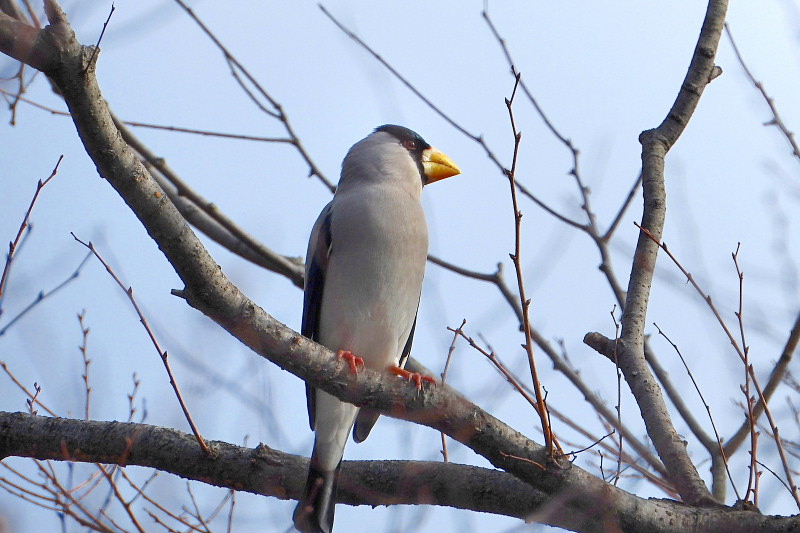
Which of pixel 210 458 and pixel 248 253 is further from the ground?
pixel 248 253

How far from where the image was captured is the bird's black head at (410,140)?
6.31 m

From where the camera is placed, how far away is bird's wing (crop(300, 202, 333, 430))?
5023 mm

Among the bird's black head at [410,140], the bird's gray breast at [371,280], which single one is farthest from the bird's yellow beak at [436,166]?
the bird's gray breast at [371,280]

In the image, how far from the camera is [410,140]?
6.39 metres

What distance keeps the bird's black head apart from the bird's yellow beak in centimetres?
5

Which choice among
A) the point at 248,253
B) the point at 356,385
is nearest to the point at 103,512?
the point at 356,385

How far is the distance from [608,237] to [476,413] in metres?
2.39

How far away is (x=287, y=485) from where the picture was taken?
12.3 ft

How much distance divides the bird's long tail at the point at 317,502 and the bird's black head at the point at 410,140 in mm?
2964

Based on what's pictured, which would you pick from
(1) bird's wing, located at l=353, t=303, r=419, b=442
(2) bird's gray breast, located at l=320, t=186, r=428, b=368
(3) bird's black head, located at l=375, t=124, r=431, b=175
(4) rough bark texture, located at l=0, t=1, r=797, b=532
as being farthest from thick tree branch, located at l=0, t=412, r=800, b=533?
(3) bird's black head, located at l=375, t=124, r=431, b=175

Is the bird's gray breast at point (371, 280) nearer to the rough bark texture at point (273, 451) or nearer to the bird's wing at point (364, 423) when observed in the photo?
the bird's wing at point (364, 423)

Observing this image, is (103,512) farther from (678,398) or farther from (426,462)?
(678,398)

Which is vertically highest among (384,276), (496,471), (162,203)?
(384,276)

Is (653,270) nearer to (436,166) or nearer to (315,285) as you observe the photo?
(315,285)
